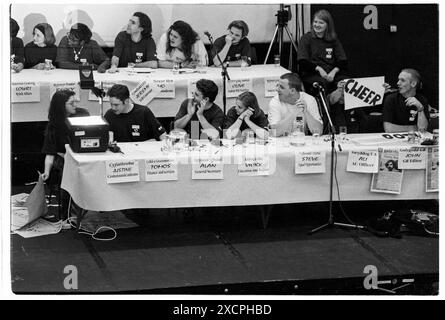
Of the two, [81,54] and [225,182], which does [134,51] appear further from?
[225,182]

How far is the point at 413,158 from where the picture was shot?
677 centimetres

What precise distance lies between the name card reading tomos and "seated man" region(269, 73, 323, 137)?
3.36 feet

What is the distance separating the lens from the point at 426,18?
745 centimetres

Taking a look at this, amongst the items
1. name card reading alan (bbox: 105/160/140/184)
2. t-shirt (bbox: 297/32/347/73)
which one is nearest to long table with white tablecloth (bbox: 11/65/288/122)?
t-shirt (bbox: 297/32/347/73)

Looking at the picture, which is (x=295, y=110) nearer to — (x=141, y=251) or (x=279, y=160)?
(x=279, y=160)

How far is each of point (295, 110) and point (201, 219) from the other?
1.13 meters

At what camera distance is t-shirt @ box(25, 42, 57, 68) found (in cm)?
830

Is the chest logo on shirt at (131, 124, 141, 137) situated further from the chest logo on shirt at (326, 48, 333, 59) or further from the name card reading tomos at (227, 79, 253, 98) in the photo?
the chest logo on shirt at (326, 48, 333, 59)

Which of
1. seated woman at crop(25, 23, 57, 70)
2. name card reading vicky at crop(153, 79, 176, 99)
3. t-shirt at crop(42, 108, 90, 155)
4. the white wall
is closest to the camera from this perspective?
t-shirt at crop(42, 108, 90, 155)

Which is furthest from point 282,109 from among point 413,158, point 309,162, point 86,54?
point 86,54

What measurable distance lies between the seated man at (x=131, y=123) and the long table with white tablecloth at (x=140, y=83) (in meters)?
0.84

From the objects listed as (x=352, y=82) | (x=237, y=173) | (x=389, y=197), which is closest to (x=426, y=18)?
(x=352, y=82)

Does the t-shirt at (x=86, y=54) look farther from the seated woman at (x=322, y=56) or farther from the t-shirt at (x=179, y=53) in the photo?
the seated woman at (x=322, y=56)

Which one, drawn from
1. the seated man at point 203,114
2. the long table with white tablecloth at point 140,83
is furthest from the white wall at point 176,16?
the seated man at point 203,114
